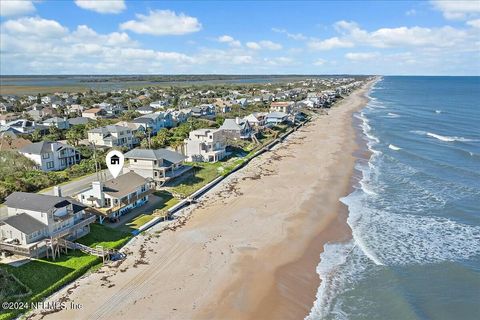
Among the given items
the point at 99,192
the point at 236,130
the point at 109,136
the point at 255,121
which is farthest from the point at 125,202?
the point at 255,121

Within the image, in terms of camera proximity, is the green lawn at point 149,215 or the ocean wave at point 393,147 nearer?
the green lawn at point 149,215

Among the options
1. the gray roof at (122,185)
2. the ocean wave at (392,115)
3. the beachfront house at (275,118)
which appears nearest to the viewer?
the gray roof at (122,185)

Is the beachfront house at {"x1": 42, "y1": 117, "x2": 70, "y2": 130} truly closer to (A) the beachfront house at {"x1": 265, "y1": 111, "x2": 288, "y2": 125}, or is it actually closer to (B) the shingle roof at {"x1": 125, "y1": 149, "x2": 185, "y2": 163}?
(B) the shingle roof at {"x1": 125, "y1": 149, "x2": 185, "y2": 163}

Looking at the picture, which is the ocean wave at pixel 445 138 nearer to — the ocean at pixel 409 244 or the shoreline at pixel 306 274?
the ocean at pixel 409 244

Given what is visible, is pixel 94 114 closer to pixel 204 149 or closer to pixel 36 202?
pixel 204 149

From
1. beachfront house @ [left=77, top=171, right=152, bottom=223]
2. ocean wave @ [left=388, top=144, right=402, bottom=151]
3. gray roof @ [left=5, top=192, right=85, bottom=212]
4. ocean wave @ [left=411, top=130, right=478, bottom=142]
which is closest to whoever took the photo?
gray roof @ [left=5, top=192, right=85, bottom=212]

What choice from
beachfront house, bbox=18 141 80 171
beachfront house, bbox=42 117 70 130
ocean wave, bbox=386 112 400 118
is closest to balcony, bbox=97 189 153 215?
beachfront house, bbox=18 141 80 171

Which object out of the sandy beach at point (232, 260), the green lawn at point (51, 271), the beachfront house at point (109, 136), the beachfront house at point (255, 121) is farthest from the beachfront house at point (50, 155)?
the beachfront house at point (255, 121)
